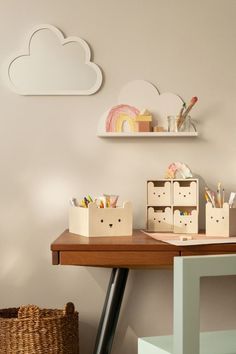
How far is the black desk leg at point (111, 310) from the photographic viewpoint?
2.72 metres

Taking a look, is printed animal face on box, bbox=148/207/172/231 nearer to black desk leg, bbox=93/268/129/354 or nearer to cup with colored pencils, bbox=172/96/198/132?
black desk leg, bbox=93/268/129/354

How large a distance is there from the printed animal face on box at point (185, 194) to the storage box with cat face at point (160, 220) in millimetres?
60

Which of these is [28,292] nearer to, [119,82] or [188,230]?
[188,230]

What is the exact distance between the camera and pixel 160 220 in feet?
9.29

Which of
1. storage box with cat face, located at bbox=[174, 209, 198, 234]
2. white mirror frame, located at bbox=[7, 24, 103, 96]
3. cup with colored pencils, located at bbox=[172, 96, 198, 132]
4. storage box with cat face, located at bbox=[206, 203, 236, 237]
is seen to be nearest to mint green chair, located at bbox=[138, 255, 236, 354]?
storage box with cat face, located at bbox=[206, 203, 236, 237]

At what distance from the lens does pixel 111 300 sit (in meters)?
2.71

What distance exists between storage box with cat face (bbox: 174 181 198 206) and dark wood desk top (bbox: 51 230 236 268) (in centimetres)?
41

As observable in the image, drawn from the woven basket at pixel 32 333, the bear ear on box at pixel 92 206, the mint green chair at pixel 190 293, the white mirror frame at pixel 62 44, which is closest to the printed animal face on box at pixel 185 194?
the bear ear on box at pixel 92 206

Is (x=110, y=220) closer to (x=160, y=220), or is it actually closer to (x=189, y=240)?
(x=160, y=220)

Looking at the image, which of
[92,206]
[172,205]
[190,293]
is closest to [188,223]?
[172,205]

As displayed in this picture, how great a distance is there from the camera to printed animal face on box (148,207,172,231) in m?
2.83

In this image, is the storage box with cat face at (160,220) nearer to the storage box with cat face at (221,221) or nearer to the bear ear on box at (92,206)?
the storage box with cat face at (221,221)

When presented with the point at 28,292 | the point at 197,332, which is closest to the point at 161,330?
the point at 28,292

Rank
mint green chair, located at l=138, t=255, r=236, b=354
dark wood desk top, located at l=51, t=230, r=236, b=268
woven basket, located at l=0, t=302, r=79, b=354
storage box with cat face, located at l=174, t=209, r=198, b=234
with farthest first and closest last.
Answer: storage box with cat face, located at l=174, t=209, r=198, b=234, woven basket, located at l=0, t=302, r=79, b=354, dark wood desk top, located at l=51, t=230, r=236, b=268, mint green chair, located at l=138, t=255, r=236, b=354
